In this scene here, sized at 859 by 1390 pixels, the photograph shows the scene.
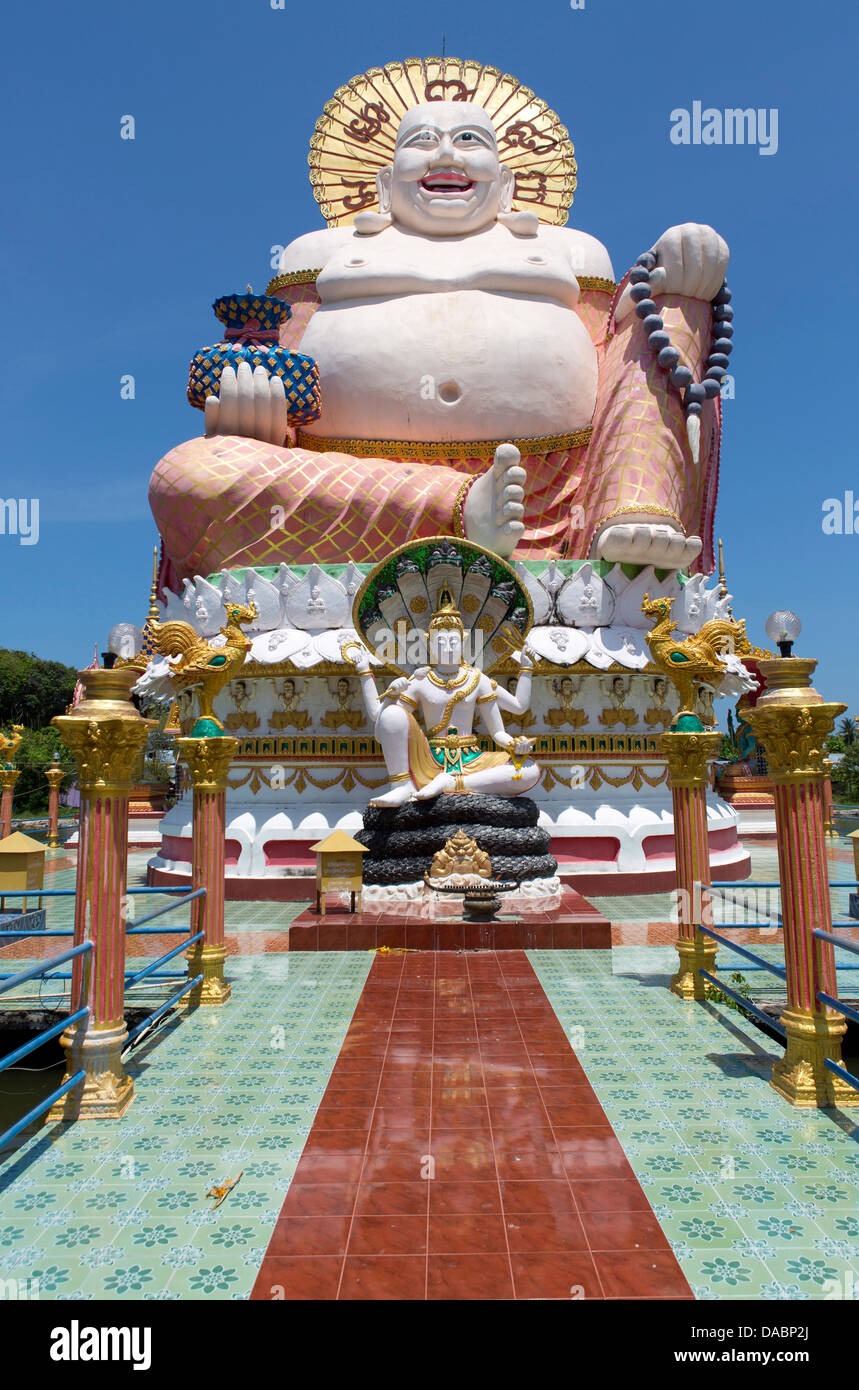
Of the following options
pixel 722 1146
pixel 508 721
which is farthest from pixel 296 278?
pixel 722 1146

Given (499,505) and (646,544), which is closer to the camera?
(499,505)

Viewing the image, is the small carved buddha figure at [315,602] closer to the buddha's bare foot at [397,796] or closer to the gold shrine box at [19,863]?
the buddha's bare foot at [397,796]

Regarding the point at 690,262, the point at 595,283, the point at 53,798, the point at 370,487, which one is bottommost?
the point at 53,798

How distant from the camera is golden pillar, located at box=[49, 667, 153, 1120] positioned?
4.72 m

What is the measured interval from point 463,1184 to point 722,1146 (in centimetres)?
123

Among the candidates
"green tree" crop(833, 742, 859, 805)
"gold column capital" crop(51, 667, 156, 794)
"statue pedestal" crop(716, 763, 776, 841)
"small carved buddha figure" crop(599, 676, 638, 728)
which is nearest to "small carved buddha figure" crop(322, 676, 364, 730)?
"small carved buddha figure" crop(599, 676, 638, 728)

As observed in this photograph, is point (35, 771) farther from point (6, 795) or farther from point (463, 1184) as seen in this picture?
point (463, 1184)

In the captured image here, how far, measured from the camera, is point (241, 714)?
38.4 ft

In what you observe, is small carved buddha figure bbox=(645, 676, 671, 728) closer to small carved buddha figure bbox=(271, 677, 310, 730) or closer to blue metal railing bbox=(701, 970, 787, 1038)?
small carved buddha figure bbox=(271, 677, 310, 730)

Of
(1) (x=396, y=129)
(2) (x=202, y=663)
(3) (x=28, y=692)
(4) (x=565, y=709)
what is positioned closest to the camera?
(2) (x=202, y=663)

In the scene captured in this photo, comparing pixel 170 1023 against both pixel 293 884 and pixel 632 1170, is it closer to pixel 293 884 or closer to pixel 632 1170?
pixel 632 1170
